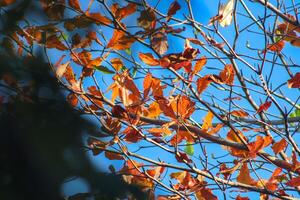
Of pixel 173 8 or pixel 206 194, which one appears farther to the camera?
pixel 206 194

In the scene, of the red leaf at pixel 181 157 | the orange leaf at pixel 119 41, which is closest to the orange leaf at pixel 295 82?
the red leaf at pixel 181 157

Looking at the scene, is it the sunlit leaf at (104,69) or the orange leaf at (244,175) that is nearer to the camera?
the sunlit leaf at (104,69)

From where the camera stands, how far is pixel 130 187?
50 cm

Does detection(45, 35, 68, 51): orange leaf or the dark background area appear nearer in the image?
the dark background area

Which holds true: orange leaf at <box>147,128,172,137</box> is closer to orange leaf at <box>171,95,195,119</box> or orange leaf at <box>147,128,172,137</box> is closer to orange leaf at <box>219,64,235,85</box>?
orange leaf at <box>171,95,195,119</box>

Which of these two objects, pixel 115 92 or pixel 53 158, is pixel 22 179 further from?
pixel 115 92

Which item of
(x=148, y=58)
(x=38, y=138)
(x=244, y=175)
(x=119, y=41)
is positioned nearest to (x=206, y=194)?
(x=244, y=175)

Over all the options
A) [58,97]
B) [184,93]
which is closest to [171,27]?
[184,93]

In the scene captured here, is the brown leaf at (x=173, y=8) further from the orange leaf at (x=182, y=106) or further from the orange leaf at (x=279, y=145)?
the orange leaf at (x=279, y=145)

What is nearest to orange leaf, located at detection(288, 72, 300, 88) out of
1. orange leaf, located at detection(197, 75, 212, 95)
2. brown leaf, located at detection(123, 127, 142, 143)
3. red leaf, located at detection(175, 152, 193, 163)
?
orange leaf, located at detection(197, 75, 212, 95)

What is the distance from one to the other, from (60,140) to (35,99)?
0.07 m

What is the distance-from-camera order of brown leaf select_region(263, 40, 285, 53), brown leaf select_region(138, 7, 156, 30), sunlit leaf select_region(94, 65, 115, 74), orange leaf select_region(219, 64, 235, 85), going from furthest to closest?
brown leaf select_region(263, 40, 285, 53) → orange leaf select_region(219, 64, 235, 85) → sunlit leaf select_region(94, 65, 115, 74) → brown leaf select_region(138, 7, 156, 30)

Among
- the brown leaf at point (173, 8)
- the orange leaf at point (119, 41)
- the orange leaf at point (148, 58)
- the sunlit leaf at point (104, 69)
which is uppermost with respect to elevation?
the brown leaf at point (173, 8)

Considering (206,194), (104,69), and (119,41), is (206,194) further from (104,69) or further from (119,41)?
(119,41)
